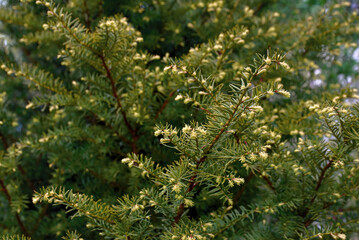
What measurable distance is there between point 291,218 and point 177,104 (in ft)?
1.28

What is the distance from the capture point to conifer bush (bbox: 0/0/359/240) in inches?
21.6

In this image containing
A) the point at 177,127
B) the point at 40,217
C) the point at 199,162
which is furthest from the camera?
the point at 40,217

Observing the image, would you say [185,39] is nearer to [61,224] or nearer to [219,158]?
[219,158]

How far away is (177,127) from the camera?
0.72 meters

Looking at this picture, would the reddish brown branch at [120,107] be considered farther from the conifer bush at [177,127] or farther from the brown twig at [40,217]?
the brown twig at [40,217]

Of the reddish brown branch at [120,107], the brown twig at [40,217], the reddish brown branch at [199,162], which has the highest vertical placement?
the reddish brown branch at [120,107]

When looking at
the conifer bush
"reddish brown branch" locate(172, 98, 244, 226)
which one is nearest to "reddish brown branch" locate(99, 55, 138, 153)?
the conifer bush

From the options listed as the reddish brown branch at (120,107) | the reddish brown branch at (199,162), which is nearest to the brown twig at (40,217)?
the reddish brown branch at (120,107)

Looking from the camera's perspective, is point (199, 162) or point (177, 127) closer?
point (199, 162)

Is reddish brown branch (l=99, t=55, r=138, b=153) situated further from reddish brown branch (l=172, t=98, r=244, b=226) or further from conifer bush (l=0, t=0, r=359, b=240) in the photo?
reddish brown branch (l=172, t=98, r=244, b=226)

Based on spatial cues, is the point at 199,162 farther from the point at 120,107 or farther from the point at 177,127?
the point at 120,107

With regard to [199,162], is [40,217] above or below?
below

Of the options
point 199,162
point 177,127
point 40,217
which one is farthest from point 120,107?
point 40,217

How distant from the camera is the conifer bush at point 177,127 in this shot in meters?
A: 0.55
